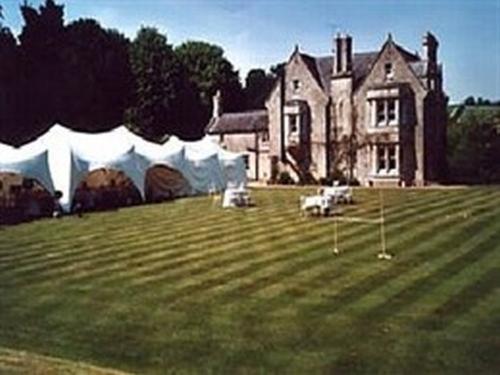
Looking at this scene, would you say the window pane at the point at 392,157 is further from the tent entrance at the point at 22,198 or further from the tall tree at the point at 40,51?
the tent entrance at the point at 22,198

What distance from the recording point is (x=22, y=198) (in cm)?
1240

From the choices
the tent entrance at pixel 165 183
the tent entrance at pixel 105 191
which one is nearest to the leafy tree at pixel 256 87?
the tent entrance at pixel 165 183

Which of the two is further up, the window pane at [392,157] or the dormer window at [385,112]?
the dormer window at [385,112]

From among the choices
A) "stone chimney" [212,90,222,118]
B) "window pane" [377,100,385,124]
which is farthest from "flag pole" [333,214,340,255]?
"stone chimney" [212,90,222,118]

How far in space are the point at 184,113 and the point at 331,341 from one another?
826 inches

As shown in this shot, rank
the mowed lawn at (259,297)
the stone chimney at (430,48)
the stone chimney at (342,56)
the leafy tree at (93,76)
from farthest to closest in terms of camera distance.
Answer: the stone chimney at (342,56) → the stone chimney at (430,48) → the leafy tree at (93,76) → the mowed lawn at (259,297)

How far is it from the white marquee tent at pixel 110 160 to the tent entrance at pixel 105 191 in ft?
1.06

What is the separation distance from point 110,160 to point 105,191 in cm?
73

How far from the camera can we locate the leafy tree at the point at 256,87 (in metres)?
28.4

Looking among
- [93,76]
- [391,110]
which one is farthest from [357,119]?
[93,76]

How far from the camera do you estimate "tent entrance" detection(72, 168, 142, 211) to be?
44.2 ft

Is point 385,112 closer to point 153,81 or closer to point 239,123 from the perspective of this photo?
point 239,123

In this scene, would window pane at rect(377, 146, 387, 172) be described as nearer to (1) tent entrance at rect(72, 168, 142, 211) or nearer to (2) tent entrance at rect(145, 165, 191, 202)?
(2) tent entrance at rect(145, 165, 191, 202)

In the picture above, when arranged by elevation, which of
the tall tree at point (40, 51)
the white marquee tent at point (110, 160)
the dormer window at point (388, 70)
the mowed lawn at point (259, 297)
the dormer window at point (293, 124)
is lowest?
the mowed lawn at point (259, 297)
